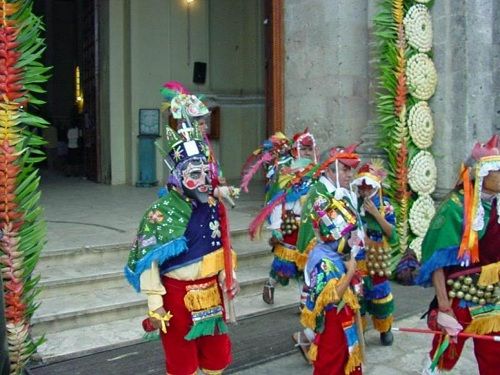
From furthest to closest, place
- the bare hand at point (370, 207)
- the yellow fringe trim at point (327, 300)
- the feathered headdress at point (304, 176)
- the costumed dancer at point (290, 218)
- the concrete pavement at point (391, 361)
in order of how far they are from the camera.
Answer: the costumed dancer at point (290, 218), the bare hand at point (370, 207), the concrete pavement at point (391, 361), the feathered headdress at point (304, 176), the yellow fringe trim at point (327, 300)

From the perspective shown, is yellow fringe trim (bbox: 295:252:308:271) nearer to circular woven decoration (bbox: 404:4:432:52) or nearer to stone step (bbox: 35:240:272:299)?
stone step (bbox: 35:240:272:299)

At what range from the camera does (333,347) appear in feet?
12.7

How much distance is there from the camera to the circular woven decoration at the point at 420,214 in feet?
26.2

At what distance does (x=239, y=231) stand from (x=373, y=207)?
121 inches

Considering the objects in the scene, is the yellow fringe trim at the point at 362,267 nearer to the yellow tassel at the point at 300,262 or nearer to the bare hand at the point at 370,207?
the bare hand at the point at 370,207

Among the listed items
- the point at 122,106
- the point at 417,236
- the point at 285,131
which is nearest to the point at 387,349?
the point at 417,236

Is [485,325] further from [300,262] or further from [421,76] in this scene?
[421,76]

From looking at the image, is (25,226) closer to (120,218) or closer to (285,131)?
(120,218)

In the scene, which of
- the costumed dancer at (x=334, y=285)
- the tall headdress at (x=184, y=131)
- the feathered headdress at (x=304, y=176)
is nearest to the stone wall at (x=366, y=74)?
the feathered headdress at (x=304, y=176)

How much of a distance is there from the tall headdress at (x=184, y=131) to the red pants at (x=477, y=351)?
194 centimetres

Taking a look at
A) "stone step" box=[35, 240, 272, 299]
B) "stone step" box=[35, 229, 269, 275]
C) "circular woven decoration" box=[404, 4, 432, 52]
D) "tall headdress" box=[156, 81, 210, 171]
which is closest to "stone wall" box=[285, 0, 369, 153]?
"circular woven decoration" box=[404, 4, 432, 52]

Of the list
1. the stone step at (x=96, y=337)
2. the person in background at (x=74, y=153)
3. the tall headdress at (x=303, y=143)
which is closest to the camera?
the stone step at (x=96, y=337)

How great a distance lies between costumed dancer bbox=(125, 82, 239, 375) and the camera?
359 centimetres

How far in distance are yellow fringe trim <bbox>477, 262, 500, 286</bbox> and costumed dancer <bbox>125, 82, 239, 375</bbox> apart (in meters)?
1.56
